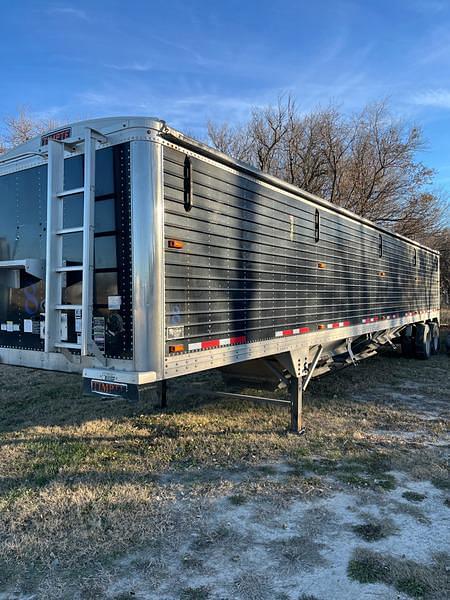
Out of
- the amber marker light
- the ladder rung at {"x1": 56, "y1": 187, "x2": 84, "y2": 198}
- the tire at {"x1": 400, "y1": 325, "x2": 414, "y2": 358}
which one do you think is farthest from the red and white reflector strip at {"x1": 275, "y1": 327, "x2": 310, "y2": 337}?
the tire at {"x1": 400, "y1": 325, "x2": 414, "y2": 358}

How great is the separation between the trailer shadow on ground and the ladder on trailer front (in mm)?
1279

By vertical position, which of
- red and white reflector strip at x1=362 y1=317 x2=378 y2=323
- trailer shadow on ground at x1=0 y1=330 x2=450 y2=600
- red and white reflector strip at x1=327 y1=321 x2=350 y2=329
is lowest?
trailer shadow on ground at x1=0 y1=330 x2=450 y2=600

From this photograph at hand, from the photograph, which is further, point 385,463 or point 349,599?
point 385,463

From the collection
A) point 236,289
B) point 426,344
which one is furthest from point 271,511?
point 426,344

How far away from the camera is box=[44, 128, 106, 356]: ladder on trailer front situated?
11.8 feet

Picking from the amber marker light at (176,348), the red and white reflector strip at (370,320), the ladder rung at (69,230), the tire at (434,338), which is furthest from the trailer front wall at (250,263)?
the tire at (434,338)

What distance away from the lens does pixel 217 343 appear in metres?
4.28

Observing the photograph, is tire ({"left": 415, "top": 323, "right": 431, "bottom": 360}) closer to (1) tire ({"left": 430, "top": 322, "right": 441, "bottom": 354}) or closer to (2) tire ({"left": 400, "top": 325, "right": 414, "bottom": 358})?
(2) tire ({"left": 400, "top": 325, "right": 414, "bottom": 358})

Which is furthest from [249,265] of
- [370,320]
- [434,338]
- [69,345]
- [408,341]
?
[434,338]

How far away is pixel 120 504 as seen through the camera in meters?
3.75

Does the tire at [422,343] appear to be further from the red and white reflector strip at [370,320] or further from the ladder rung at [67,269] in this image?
the ladder rung at [67,269]

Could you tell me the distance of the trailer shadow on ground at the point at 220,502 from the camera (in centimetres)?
285

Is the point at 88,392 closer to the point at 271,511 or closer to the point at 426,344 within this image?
the point at 271,511

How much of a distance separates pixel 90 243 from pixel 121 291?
0.43 m
